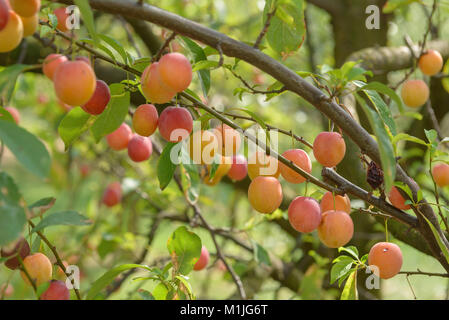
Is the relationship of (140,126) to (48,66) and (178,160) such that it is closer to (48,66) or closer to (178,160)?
(178,160)

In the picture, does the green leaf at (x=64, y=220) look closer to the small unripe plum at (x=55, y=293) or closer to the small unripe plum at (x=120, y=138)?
the small unripe plum at (x=55, y=293)

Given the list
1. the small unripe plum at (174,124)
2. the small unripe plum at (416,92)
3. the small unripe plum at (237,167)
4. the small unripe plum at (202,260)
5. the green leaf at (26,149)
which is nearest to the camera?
the green leaf at (26,149)

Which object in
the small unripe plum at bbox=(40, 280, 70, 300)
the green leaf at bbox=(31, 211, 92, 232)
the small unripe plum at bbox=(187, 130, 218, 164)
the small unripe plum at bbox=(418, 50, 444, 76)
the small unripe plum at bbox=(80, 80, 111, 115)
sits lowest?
the small unripe plum at bbox=(40, 280, 70, 300)

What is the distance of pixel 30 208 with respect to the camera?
2.06ft

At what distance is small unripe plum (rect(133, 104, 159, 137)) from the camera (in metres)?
0.73

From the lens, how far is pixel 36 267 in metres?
0.63

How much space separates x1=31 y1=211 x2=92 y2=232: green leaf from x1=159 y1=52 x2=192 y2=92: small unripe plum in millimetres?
198

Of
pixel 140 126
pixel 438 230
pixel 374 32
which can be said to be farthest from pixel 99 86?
pixel 374 32

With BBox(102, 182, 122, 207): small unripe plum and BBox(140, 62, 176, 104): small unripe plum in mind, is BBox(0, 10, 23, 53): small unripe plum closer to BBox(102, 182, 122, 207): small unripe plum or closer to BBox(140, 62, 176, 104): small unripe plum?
BBox(140, 62, 176, 104): small unripe plum

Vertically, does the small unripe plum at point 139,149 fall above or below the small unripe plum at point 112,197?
above

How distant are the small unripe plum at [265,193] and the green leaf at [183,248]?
14cm

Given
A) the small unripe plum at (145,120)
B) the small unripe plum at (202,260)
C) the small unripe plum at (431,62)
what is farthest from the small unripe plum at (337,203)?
the small unripe plum at (431,62)

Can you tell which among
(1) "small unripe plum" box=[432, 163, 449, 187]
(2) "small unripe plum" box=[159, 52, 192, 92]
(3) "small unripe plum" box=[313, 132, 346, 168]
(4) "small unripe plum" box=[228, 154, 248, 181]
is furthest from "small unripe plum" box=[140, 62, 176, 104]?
(1) "small unripe plum" box=[432, 163, 449, 187]

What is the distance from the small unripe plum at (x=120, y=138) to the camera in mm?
1038
